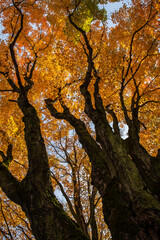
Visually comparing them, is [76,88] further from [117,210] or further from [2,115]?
[117,210]

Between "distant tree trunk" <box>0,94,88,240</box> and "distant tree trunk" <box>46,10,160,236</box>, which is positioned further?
"distant tree trunk" <box>46,10,160,236</box>

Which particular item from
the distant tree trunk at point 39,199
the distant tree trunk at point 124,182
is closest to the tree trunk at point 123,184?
the distant tree trunk at point 124,182

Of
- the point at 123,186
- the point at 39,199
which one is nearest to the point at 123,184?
the point at 123,186

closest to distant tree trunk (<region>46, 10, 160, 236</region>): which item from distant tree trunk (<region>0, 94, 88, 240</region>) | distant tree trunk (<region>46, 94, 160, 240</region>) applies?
distant tree trunk (<region>46, 94, 160, 240</region>)

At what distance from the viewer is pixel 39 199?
12.2ft

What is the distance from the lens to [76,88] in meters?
12.8

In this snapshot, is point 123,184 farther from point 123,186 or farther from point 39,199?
point 39,199

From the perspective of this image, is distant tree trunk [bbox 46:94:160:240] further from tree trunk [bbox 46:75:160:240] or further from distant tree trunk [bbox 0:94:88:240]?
distant tree trunk [bbox 0:94:88:240]

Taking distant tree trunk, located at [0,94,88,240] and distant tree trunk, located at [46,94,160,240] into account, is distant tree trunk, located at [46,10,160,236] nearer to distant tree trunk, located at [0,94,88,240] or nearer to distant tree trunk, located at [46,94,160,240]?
distant tree trunk, located at [46,94,160,240]

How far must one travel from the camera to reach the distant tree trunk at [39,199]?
3.35 m

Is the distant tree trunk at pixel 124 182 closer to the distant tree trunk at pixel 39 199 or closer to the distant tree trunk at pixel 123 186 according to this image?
the distant tree trunk at pixel 123 186

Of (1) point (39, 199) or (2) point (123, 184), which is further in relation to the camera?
(2) point (123, 184)

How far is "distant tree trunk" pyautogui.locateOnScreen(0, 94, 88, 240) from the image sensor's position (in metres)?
3.35

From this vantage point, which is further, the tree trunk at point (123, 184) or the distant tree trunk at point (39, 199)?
the tree trunk at point (123, 184)
